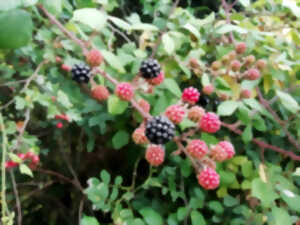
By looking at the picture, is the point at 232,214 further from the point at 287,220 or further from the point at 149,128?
the point at 149,128

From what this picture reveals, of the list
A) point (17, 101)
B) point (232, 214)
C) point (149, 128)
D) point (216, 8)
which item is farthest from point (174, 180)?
point (216, 8)

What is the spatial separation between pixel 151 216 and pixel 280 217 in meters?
0.35

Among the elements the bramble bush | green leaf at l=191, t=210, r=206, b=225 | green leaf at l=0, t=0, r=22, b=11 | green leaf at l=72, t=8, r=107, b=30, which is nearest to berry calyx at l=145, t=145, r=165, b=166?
the bramble bush

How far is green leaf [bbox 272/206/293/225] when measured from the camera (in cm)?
82

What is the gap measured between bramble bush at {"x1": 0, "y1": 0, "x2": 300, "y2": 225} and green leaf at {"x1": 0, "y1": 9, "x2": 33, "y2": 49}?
8cm

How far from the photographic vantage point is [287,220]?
0.83 m

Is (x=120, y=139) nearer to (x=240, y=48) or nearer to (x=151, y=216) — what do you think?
(x=151, y=216)

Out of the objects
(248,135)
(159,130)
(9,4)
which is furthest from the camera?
(248,135)

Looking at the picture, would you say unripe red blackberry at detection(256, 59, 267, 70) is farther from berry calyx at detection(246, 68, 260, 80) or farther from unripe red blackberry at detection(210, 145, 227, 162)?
unripe red blackberry at detection(210, 145, 227, 162)

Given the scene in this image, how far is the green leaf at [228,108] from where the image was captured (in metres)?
0.91

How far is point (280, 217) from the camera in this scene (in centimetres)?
83

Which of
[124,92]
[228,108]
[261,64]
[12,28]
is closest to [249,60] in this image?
[261,64]

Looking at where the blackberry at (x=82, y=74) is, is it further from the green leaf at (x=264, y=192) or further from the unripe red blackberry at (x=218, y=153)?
the green leaf at (x=264, y=192)

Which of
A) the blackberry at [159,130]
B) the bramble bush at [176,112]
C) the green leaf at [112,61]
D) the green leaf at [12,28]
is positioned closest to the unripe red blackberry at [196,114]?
the bramble bush at [176,112]
